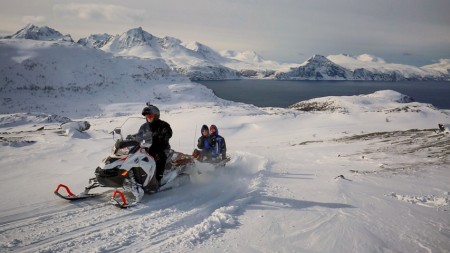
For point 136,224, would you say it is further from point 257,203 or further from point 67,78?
point 67,78

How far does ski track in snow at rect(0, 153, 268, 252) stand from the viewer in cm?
470

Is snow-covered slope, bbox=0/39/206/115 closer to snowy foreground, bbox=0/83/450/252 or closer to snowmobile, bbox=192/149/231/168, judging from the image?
→ snowmobile, bbox=192/149/231/168

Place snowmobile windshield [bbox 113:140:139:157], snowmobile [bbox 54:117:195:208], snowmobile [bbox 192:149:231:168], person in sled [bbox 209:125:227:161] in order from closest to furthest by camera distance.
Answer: snowmobile [bbox 54:117:195:208] → snowmobile windshield [bbox 113:140:139:157] → snowmobile [bbox 192:149:231:168] → person in sled [bbox 209:125:227:161]

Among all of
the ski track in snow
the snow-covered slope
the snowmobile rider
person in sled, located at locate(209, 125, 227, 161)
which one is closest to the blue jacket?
person in sled, located at locate(209, 125, 227, 161)

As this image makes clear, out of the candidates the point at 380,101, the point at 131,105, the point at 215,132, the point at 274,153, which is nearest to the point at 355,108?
the point at 380,101

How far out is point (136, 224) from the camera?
5535 millimetres

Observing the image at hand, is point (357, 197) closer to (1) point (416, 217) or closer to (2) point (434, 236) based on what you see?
(1) point (416, 217)

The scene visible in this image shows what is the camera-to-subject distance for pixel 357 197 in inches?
305

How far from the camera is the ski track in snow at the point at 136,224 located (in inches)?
185

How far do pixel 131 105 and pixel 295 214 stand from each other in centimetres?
6341

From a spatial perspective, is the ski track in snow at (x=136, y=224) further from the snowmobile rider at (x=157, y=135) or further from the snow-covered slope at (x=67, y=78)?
the snow-covered slope at (x=67, y=78)

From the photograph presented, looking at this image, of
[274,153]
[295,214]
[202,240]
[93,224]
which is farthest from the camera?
[274,153]

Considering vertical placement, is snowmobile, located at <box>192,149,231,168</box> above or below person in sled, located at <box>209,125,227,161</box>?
below

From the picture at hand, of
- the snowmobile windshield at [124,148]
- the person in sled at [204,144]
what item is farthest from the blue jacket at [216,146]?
the snowmobile windshield at [124,148]
